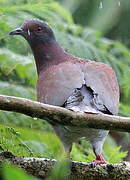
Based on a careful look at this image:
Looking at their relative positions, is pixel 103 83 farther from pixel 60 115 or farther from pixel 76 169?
pixel 60 115

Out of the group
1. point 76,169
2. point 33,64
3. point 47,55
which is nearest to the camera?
point 76,169

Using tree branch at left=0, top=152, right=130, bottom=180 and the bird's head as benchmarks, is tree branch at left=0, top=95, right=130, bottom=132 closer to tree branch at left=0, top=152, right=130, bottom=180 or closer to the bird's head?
tree branch at left=0, top=152, right=130, bottom=180

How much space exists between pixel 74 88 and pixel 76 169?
2.29 ft

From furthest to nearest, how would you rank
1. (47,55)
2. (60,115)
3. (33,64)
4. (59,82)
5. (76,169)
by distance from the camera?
(33,64) → (47,55) → (59,82) → (76,169) → (60,115)

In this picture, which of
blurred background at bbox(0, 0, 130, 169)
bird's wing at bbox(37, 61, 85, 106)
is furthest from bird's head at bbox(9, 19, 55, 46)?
bird's wing at bbox(37, 61, 85, 106)

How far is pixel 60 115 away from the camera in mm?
2270

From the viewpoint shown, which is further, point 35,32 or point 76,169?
point 35,32

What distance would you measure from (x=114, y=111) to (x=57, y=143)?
1.23 metres

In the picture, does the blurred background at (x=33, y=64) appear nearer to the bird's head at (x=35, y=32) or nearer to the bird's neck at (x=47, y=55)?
the bird's head at (x=35, y=32)

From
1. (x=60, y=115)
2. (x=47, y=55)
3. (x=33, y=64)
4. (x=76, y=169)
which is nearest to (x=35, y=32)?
(x=47, y=55)

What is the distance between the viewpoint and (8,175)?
1.38 metres

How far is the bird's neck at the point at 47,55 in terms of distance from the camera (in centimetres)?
418

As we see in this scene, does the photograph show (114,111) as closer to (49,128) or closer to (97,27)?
(49,128)

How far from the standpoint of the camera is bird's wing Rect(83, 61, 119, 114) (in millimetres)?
3408
